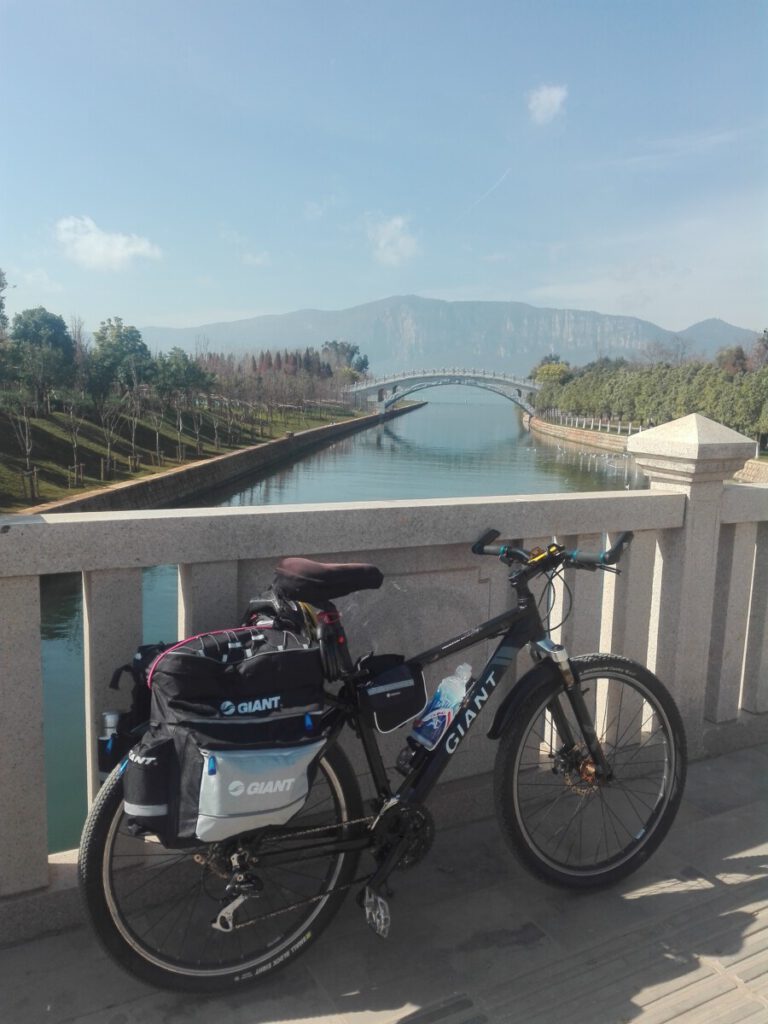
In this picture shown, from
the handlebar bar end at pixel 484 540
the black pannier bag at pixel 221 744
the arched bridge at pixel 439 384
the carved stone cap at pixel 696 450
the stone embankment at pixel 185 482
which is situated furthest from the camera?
the arched bridge at pixel 439 384

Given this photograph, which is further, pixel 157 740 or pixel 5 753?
pixel 5 753

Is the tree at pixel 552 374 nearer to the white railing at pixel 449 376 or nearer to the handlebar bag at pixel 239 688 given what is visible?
the white railing at pixel 449 376

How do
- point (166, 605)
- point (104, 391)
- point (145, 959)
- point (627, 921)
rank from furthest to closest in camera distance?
point (104, 391)
point (166, 605)
point (627, 921)
point (145, 959)

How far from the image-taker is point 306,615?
1.95 m

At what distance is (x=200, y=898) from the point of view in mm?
2145

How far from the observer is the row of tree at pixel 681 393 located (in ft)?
163

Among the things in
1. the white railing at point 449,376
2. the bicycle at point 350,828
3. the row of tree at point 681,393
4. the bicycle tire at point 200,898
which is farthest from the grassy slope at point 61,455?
the white railing at point 449,376

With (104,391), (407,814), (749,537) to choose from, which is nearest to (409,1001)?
(407,814)

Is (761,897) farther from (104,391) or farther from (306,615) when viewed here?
(104,391)

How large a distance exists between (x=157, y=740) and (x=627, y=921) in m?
1.39

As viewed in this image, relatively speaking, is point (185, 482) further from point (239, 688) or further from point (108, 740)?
point (239, 688)

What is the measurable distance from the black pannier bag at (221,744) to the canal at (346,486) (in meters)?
0.45

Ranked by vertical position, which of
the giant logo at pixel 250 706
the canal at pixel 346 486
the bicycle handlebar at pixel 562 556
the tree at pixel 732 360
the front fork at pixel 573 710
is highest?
the tree at pixel 732 360

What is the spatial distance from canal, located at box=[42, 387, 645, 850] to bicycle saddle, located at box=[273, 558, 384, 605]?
471 mm
